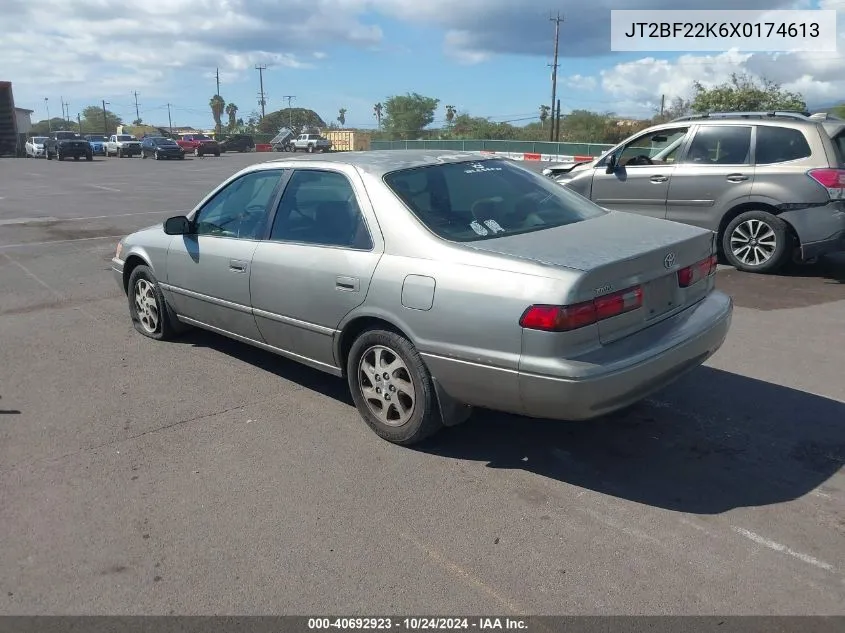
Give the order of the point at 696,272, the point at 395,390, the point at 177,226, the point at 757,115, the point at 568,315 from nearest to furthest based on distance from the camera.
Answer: the point at 568,315
the point at 395,390
the point at 696,272
the point at 177,226
the point at 757,115

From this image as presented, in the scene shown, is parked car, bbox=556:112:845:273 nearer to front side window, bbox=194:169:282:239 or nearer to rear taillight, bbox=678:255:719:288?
rear taillight, bbox=678:255:719:288

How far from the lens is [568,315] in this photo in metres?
3.26

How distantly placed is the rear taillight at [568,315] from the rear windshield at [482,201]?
0.71 m

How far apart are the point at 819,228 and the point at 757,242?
0.69 m

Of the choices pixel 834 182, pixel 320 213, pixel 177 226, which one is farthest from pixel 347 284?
pixel 834 182

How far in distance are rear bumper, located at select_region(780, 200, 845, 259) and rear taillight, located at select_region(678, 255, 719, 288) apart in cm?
412

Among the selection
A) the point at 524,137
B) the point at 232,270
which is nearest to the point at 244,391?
the point at 232,270

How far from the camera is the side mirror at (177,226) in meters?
5.27

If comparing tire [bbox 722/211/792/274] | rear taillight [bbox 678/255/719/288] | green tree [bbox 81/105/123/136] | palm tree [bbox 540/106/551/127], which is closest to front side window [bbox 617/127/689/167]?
tire [bbox 722/211/792/274]

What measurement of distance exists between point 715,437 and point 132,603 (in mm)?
3080

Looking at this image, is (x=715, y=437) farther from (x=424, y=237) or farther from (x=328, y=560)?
(x=328, y=560)

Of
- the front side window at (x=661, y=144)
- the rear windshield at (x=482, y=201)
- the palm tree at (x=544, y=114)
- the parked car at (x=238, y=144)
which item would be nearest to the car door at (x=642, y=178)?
the front side window at (x=661, y=144)

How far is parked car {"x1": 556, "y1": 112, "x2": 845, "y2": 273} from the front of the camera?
25.1ft

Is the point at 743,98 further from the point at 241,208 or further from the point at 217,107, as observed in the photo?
the point at 217,107
